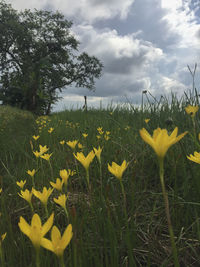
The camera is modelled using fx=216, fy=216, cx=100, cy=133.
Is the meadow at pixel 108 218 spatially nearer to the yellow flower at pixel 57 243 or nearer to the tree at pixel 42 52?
the yellow flower at pixel 57 243

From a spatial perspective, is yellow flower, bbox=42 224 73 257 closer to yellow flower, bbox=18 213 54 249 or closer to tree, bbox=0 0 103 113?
yellow flower, bbox=18 213 54 249

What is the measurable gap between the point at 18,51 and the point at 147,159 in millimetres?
25343

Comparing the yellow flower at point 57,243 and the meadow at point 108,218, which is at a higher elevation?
the yellow flower at point 57,243

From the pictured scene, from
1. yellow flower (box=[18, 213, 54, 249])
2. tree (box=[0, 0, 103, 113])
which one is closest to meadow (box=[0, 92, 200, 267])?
yellow flower (box=[18, 213, 54, 249])

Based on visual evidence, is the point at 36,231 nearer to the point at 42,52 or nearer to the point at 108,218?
the point at 108,218

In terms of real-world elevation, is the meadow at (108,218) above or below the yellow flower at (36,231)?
below

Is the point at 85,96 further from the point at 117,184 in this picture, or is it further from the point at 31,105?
the point at 31,105

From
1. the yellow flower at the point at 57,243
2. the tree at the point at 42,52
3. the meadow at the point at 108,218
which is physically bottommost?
the meadow at the point at 108,218

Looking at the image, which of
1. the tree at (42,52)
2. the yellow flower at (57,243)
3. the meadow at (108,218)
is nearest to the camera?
the yellow flower at (57,243)

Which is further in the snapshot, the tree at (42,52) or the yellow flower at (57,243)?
the tree at (42,52)

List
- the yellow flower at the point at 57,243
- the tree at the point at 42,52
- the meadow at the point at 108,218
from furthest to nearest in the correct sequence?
the tree at the point at 42,52, the meadow at the point at 108,218, the yellow flower at the point at 57,243

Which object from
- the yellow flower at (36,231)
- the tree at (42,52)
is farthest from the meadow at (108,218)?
the tree at (42,52)

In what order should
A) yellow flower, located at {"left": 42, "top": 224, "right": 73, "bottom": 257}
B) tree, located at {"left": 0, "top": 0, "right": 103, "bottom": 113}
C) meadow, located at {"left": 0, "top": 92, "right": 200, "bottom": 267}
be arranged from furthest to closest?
tree, located at {"left": 0, "top": 0, "right": 103, "bottom": 113} < meadow, located at {"left": 0, "top": 92, "right": 200, "bottom": 267} < yellow flower, located at {"left": 42, "top": 224, "right": 73, "bottom": 257}

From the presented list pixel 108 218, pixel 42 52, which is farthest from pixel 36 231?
pixel 42 52
